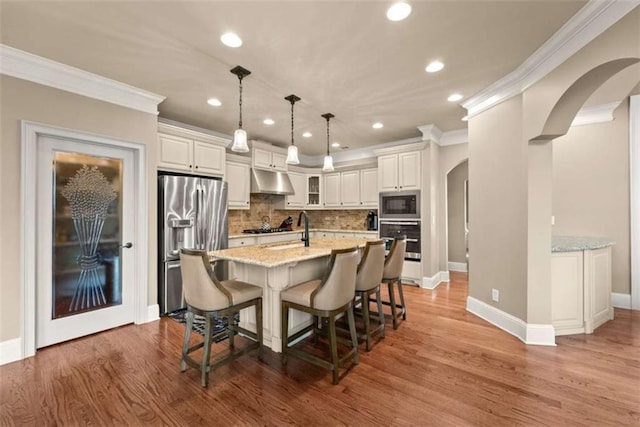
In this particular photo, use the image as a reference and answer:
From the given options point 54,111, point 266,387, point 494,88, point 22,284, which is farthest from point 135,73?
point 494,88

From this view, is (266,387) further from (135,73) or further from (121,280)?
(135,73)

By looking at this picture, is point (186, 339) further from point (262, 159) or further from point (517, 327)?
point (262, 159)

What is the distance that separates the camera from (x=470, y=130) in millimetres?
3523

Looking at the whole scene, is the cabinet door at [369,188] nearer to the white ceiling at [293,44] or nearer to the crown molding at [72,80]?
the white ceiling at [293,44]

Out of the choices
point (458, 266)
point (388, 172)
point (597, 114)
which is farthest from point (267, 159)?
point (597, 114)

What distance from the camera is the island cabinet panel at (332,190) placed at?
6.01 m

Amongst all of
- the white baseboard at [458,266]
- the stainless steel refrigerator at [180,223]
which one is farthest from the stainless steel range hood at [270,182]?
the white baseboard at [458,266]

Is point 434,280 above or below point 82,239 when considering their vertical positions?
below

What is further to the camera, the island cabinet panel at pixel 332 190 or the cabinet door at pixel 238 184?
the island cabinet panel at pixel 332 190

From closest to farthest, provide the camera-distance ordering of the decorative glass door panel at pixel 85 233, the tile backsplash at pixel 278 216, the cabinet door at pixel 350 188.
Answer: the decorative glass door panel at pixel 85 233 → the tile backsplash at pixel 278 216 → the cabinet door at pixel 350 188

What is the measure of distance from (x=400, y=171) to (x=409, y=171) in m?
0.17

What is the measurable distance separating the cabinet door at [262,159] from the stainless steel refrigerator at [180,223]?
1.20 metres

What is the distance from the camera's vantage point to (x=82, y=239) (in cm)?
283

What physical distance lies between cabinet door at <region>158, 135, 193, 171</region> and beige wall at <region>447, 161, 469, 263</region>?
5.18 m
